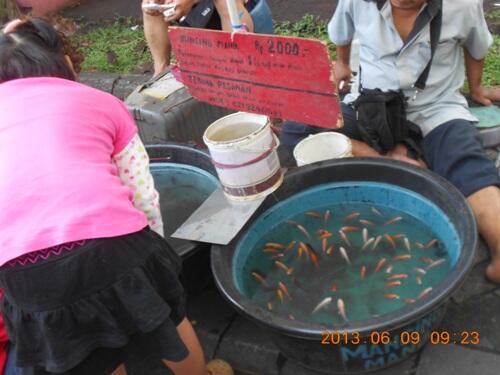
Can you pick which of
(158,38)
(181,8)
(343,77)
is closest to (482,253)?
(343,77)

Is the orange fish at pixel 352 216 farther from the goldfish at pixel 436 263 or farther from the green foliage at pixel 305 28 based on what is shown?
the green foliage at pixel 305 28

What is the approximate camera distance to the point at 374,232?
2.65 m

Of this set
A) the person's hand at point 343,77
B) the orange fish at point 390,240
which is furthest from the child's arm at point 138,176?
the person's hand at point 343,77

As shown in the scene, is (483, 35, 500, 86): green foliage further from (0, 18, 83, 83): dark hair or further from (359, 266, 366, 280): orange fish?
(0, 18, 83, 83): dark hair

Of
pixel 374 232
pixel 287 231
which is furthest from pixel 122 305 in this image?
pixel 374 232

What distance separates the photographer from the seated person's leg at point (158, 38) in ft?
13.7

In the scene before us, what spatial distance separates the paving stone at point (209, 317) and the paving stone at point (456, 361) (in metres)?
0.96

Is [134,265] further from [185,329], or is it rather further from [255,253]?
[255,253]

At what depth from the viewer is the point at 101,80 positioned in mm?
5164

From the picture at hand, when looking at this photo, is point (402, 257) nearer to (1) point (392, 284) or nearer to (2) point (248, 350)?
(1) point (392, 284)

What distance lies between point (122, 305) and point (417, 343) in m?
1.18

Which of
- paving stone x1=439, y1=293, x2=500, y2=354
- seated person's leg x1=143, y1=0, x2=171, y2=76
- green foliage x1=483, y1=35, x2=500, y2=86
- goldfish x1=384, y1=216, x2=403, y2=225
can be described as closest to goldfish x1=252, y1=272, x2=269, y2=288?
goldfish x1=384, y1=216, x2=403, y2=225

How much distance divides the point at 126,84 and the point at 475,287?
366 centimetres

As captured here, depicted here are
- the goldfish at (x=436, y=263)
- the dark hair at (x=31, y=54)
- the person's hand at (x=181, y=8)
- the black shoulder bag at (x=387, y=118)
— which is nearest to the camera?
the dark hair at (x=31, y=54)
